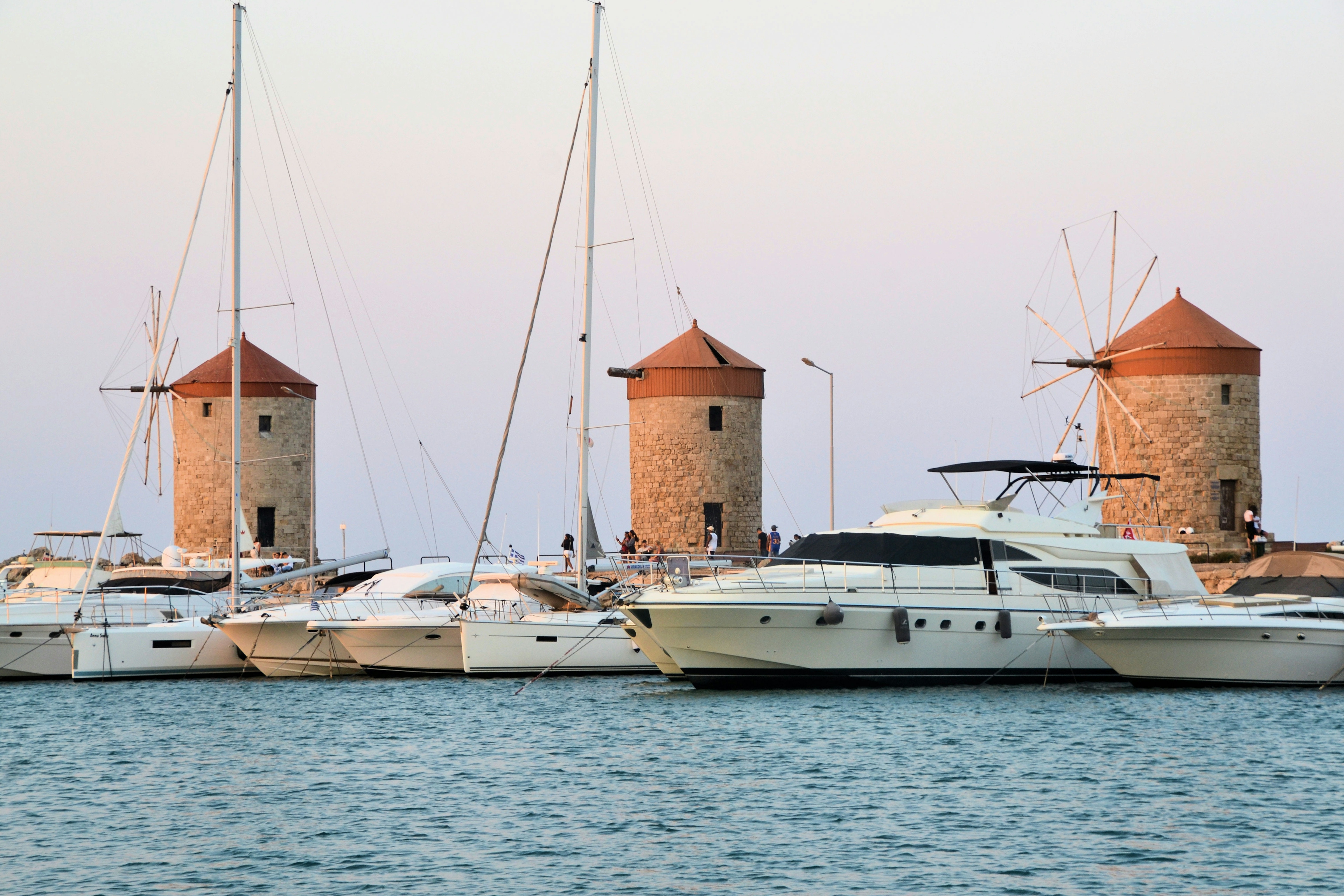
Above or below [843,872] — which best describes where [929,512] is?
above

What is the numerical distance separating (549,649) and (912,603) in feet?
18.7

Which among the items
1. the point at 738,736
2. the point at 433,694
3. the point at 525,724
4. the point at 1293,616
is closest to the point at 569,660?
the point at 433,694

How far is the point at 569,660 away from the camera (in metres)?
23.1

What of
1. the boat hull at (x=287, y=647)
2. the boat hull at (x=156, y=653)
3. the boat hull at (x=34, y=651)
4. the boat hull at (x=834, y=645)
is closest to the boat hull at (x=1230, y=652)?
the boat hull at (x=834, y=645)

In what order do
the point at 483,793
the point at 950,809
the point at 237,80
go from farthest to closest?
the point at 237,80 < the point at 483,793 < the point at 950,809

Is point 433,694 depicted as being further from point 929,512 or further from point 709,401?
point 709,401

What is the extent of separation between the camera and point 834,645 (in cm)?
1973

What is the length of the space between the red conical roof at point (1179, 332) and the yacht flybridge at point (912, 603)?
1505 cm

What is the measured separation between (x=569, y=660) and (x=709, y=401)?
17636mm

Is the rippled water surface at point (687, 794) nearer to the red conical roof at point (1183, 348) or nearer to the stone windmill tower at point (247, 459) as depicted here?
the red conical roof at point (1183, 348)

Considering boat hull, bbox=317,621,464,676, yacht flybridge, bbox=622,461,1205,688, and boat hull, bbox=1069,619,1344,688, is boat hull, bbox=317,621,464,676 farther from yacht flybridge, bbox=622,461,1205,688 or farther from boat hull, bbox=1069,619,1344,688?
boat hull, bbox=1069,619,1344,688

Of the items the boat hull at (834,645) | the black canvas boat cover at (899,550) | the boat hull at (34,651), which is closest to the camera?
the boat hull at (834,645)

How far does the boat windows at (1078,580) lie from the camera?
68.7ft

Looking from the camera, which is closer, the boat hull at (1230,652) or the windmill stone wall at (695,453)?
the boat hull at (1230,652)
